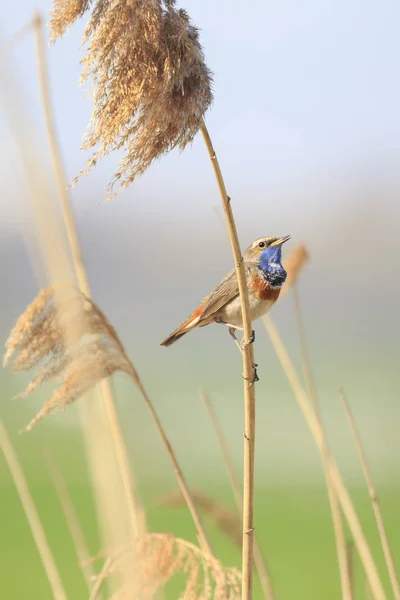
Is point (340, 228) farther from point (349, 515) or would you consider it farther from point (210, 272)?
point (349, 515)

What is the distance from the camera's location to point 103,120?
111 cm

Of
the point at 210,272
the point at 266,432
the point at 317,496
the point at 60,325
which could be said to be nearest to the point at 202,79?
the point at 60,325

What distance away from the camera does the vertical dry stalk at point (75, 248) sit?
1.64 m

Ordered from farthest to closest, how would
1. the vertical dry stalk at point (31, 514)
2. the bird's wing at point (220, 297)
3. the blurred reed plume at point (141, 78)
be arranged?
the bird's wing at point (220, 297)
the vertical dry stalk at point (31, 514)
the blurred reed plume at point (141, 78)

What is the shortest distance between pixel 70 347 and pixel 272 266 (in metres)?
0.85

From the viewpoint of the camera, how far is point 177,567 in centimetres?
136

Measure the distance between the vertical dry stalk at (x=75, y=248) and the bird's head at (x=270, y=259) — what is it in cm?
55

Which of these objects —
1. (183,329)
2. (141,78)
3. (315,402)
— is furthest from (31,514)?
(141,78)

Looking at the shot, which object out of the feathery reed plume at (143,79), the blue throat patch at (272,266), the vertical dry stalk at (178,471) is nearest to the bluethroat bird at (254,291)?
the blue throat patch at (272,266)

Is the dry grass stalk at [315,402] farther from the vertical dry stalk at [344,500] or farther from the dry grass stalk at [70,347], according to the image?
the dry grass stalk at [70,347]

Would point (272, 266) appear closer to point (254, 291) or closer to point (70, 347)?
point (254, 291)

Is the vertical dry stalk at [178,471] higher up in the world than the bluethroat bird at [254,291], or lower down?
lower down

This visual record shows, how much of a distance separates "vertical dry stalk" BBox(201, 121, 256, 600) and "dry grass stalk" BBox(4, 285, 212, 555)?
20 cm

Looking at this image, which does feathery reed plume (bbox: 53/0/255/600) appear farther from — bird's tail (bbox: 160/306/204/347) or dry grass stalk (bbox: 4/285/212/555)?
bird's tail (bbox: 160/306/204/347)
